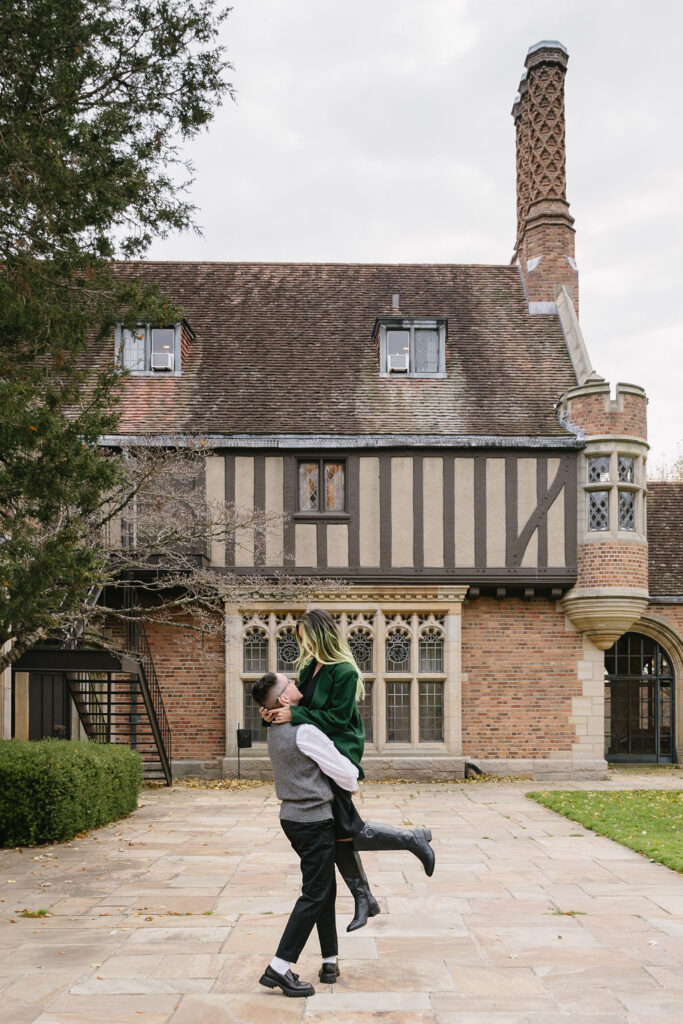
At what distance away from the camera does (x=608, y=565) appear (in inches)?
628

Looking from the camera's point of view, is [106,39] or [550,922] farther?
[106,39]

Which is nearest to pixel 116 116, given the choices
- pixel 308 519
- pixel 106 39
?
pixel 106 39

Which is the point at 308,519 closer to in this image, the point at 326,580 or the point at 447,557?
the point at 326,580

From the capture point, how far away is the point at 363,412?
658 inches

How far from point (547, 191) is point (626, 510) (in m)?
6.55

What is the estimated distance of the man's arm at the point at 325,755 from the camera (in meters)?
4.75

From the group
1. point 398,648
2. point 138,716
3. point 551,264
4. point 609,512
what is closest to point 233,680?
point 138,716

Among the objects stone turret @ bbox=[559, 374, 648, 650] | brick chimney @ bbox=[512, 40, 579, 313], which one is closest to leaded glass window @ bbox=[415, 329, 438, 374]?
brick chimney @ bbox=[512, 40, 579, 313]

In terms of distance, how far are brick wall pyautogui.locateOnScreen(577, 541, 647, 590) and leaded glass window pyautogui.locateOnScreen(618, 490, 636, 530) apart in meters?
0.33

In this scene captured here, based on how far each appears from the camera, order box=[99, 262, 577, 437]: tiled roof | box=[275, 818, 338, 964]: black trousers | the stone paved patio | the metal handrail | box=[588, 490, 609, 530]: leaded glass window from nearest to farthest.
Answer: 1. the stone paved patio
2. box=[275, 818, 338, 964]: black trousers
3. the metal handrail
4. box=[588, 490, 609, 530]: leaded glass window
5. box=[99, 262, 577, 437]: tiled roof

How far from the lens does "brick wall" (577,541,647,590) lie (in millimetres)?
15914

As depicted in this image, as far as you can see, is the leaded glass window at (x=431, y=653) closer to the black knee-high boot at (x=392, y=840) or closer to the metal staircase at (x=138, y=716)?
the metal staircase at (x=138, y=716)

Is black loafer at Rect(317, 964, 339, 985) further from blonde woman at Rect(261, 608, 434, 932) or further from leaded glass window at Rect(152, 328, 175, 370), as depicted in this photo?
leaded glass window at Rect(152, 328, 175, 370)

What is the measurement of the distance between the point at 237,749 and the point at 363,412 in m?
5.89
